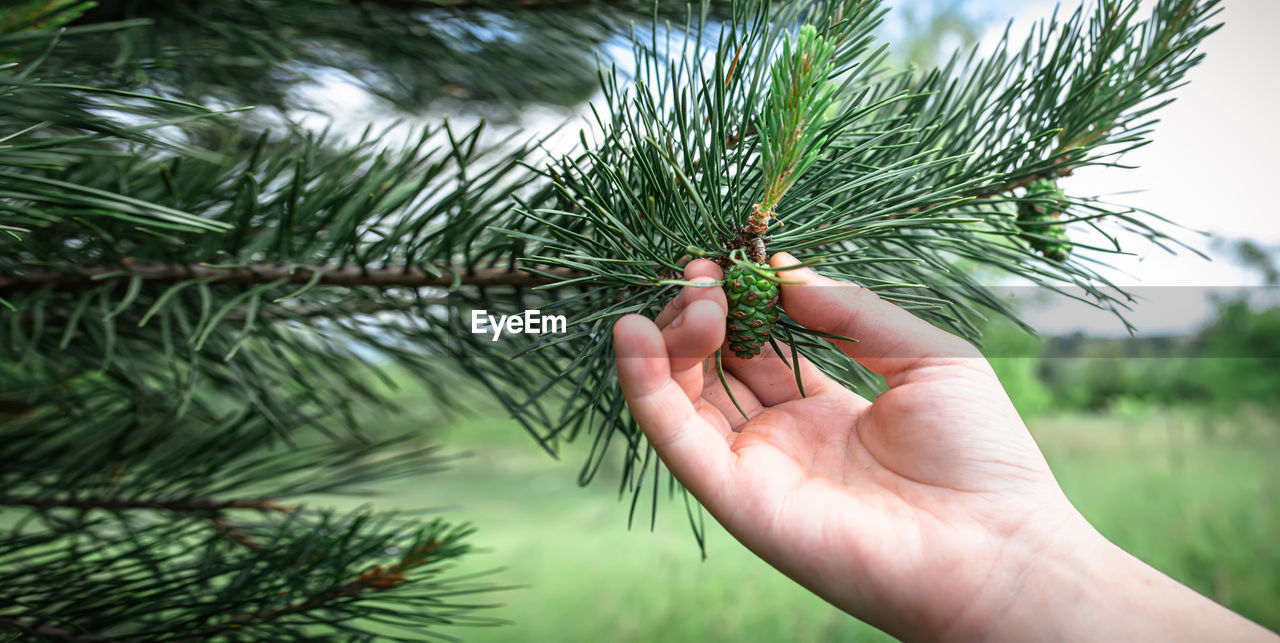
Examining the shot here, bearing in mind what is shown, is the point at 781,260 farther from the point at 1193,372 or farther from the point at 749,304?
the point at 1193,372

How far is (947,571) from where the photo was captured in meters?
0.22

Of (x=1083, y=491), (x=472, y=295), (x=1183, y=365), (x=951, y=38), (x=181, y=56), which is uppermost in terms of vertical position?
(x=951, y=38)

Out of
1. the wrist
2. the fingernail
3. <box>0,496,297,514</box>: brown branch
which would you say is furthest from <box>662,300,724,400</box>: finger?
<box>0,496,297,514</box>: brown branch

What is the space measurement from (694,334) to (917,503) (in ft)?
0.35

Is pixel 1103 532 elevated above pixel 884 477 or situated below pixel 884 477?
below

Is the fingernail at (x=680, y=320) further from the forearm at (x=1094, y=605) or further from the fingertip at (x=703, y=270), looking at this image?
the forearm at (x=1094, y=605)

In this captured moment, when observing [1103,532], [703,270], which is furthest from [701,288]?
[1103,532]

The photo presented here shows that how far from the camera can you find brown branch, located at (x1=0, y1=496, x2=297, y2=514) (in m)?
0.29

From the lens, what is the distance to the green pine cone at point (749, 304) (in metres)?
0.19

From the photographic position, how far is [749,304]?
194 millimetres

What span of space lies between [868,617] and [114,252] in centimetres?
29

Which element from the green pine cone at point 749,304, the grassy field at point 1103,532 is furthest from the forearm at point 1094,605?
the grassy field at point 1103,532

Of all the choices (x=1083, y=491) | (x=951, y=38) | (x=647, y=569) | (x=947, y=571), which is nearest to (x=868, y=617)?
(x=947, y=571)

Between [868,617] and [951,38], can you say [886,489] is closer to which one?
[868,617]
